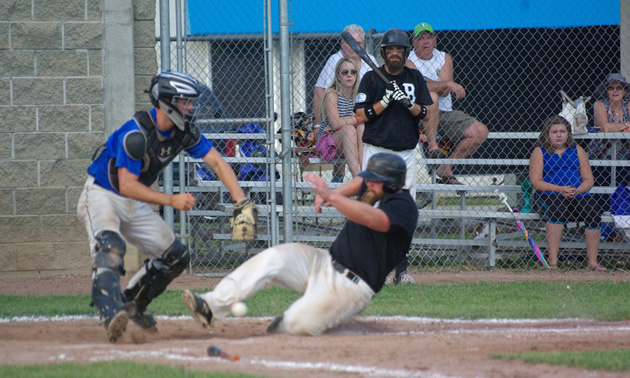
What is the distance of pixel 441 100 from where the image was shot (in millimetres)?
8602

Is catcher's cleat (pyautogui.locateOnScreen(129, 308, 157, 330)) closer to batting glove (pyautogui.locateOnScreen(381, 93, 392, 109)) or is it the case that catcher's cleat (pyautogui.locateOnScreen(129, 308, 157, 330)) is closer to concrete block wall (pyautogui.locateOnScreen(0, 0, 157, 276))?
batting glove (pyautogui.locateOnScreen(381, 93, 392, 109))

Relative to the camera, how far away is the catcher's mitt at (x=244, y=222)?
194 inches

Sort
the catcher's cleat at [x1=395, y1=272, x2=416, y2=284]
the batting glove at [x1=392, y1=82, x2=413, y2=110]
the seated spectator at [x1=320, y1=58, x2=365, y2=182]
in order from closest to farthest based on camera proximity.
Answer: the batting glove at [x1=392, y1=82, x2=413, y2=110]
the catcher's cleat at [x1=395, y1=272, x2=416, y2=284]
the seated spectator at [x1=320, y1=58, x2=365, y2=182]

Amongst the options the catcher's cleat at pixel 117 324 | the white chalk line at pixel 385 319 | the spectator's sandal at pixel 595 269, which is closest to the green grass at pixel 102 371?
the catcher's cleat at pixel 117 324

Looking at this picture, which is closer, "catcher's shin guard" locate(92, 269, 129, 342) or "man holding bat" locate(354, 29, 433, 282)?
"catcher's shin guard" locate(92, 269, 129, 342)

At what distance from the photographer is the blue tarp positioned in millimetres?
9906

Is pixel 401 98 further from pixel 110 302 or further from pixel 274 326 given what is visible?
pixel 110 302

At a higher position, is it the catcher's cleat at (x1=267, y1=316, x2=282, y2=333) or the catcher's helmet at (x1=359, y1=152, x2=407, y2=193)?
the catcher's helmet at (x1=359, y1=152, x2=407, y2=193)

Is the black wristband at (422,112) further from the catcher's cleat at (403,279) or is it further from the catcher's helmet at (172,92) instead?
the catcher's helmet at (172,92)

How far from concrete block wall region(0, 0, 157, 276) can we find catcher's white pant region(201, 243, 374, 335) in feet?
12.0

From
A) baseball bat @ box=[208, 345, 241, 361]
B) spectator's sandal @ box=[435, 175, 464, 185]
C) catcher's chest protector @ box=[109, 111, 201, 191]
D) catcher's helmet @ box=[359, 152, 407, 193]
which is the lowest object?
baseball bat @ box=[208, 345, 241, 361]

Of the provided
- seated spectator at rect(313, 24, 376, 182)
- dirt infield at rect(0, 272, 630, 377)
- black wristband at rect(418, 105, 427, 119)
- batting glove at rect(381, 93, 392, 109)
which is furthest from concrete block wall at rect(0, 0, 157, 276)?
black wristband at rect(418, 105, 427, 119)

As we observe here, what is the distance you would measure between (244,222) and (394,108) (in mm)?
2551

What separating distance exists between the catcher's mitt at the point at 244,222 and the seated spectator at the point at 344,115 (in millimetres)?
3148
